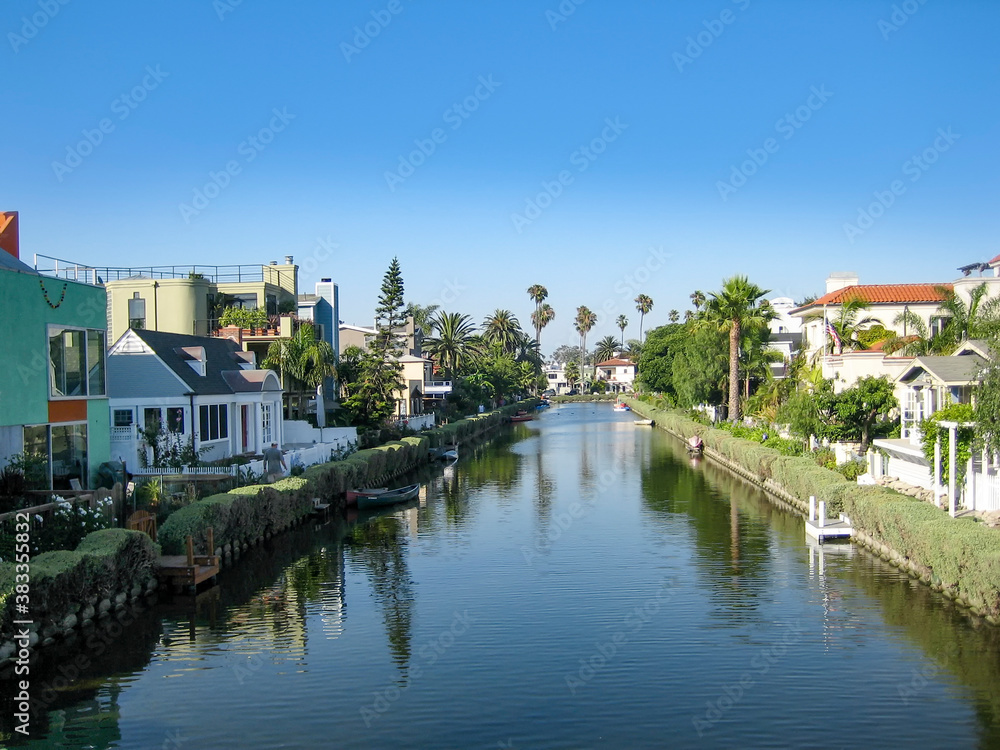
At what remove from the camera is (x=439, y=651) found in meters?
18.6

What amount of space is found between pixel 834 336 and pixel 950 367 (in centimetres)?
2086

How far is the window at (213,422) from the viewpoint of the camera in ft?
121

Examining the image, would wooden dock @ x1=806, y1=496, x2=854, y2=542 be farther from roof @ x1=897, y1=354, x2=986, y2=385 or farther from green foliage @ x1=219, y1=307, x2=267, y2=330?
green foliage @ x1=219, y1=307, x2=267, y2=330

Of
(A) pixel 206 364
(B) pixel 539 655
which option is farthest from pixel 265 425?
(B) pixel 539 655

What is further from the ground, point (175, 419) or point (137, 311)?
point (137, 311)

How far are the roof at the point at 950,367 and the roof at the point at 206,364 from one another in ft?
86.3

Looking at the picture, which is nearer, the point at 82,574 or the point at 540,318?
the point at 82,574

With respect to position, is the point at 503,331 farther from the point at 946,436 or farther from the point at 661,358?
the point at 946,436

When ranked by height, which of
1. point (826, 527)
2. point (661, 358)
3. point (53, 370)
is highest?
point (661, 358)

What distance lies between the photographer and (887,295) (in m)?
58.9

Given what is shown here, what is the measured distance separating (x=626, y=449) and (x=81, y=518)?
171 feet

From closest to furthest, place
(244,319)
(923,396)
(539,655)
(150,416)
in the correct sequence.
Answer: (539,655) → (923,396) → (150,416) → (244,319)

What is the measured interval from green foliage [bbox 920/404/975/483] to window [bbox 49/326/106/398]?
25.4 metres

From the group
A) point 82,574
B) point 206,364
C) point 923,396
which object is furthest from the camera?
point 206,364
